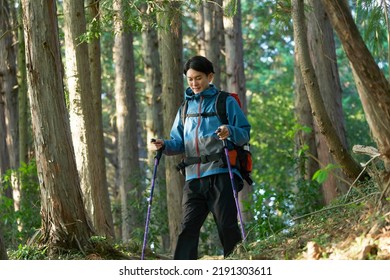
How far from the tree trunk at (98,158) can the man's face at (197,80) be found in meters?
2.93

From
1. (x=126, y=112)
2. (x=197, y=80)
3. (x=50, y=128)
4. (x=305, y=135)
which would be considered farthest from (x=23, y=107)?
(x=197, y=80)

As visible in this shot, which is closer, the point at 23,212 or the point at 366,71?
the point at 366,71

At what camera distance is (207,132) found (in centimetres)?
782

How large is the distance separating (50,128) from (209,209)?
1998mm

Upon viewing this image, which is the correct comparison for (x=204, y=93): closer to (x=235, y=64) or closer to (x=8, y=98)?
(x=235, y=64)

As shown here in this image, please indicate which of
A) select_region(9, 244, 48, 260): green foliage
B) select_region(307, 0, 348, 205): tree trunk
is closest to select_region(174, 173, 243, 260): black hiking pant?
select_region(9, 244, 48, 260): green foliage

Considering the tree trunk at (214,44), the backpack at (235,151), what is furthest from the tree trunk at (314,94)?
the tree trunk at (214,44)

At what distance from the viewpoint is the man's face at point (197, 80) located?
7867mm

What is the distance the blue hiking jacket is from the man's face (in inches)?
1.9

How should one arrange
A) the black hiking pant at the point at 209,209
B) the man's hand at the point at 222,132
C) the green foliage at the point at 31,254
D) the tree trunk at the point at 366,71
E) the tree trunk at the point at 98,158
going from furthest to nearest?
the tree trunk at the point at 98,158, the green foliage at the point at 31,254, the black hiking pant at the point at 209,209, the man's hand at the point at 222,132, the tree trunk at the point at 366,71

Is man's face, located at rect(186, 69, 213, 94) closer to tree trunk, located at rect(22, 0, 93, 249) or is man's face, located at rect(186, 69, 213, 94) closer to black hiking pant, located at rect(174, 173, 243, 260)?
black hiking pant, located at rect(174, 173, 243, 260)

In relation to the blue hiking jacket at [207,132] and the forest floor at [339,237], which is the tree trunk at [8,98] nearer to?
the blue hiking jacket at [207,132]
